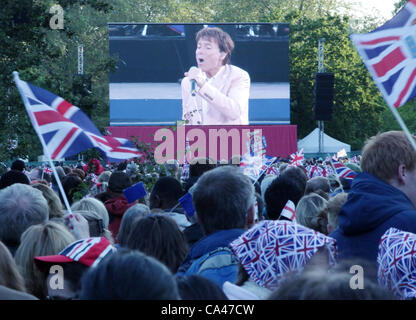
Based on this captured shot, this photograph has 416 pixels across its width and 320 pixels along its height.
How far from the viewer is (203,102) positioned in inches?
1012

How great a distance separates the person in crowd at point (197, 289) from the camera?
2199 millimetres

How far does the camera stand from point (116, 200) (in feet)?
22.0

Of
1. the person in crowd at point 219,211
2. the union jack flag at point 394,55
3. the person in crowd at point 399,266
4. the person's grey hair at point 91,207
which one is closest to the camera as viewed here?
the person in crowd at point 399,266

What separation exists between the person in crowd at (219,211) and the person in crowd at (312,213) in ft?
4.49

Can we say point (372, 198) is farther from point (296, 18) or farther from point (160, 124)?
point (296, 18)

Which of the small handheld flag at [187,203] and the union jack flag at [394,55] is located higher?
the union jack flag at [394,55]

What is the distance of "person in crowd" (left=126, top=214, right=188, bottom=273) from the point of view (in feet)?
12.2

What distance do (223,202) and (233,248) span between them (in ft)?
2.43

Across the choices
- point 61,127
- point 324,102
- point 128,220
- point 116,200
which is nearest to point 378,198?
point 128,220

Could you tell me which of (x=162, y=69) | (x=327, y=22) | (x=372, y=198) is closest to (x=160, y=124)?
(x=162, y=69)

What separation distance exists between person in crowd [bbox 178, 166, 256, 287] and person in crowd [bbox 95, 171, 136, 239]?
2927mm

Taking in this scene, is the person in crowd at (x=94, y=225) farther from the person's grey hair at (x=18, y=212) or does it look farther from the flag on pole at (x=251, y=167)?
the flag on pole at (x=251, y=167)

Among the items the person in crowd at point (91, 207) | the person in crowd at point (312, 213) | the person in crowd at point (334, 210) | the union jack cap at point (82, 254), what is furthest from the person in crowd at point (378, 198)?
the person in crowd at point (91, 207)

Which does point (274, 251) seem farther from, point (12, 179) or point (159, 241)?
point (12, 179)
